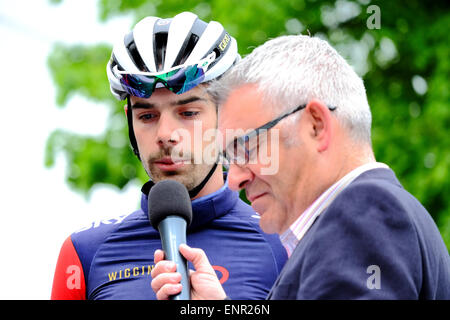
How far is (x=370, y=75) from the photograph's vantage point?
11070 millimetres

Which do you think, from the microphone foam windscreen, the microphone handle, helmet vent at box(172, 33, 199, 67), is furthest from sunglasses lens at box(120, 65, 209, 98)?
the microphone handle

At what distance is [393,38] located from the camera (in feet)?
33.0

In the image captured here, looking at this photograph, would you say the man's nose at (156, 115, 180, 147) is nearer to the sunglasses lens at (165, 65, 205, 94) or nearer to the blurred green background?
the sunglasses lens at (165, 65, 205, 94)

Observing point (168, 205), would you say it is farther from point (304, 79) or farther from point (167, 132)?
point (304, 79)

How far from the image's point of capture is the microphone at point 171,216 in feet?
9.80

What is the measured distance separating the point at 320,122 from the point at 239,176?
47 centimetres

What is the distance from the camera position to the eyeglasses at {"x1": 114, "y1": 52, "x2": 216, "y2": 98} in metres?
4.00

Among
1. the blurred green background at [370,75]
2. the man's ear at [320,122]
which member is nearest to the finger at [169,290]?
the man's ear at [320,122]
